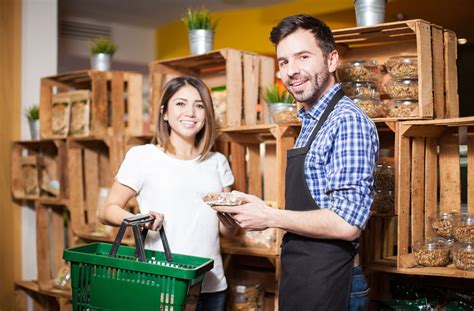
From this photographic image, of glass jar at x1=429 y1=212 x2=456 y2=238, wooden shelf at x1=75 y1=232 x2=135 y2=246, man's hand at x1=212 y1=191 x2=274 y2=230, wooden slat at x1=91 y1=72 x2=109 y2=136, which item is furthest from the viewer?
→ wooden slat at x1=91 y1=72 x2=109 y2=136

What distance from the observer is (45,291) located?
153 inches

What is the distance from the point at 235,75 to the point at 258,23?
3.66 metres

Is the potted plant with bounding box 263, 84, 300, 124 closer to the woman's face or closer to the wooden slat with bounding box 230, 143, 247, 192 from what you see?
the wooden slat with bounding box 230, 143, 247, 192

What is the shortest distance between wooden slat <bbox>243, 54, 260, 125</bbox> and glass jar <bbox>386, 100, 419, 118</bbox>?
2.94ft

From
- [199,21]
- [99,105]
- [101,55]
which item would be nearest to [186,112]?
[199,21]

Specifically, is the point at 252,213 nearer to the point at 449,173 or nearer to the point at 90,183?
the point at 449,173

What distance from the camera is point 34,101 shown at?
14.4 feet

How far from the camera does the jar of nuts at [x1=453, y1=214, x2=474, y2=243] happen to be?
2.32 meters

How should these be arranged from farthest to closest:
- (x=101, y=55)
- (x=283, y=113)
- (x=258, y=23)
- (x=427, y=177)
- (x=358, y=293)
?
(x=258, y=23) < (x=101, y=55) < (x=283, y=113) < (x=427, y=177) < (x=358, y=293)

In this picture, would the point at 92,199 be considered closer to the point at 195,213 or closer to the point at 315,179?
the point at 195,213

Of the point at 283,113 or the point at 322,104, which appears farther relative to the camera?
the point at 283,113

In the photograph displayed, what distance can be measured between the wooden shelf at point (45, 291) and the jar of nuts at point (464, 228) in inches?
95.3

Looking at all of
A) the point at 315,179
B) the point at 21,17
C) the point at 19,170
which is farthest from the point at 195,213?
the point at 21,17

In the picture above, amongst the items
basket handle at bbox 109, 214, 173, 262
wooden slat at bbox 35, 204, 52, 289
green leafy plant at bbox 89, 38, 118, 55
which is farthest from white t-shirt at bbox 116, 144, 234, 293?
wooden slat at bbox 35, 204, 52, 289
